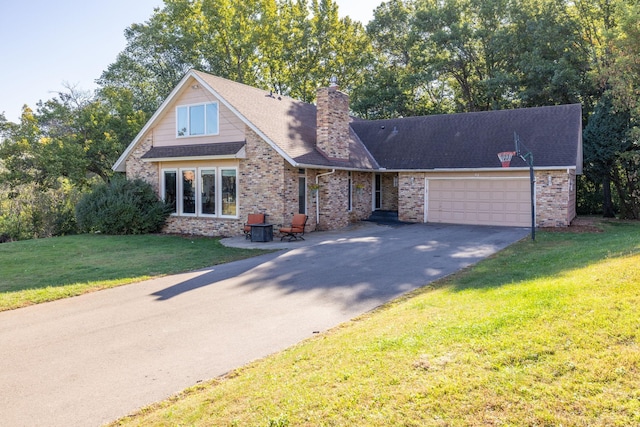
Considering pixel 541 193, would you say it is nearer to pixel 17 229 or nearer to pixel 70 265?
pixel 70 265

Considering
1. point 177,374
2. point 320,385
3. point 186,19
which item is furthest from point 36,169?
point 320,385

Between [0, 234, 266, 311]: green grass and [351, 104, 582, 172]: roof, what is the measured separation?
10.6 m

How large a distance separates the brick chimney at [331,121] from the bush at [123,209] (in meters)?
7.32

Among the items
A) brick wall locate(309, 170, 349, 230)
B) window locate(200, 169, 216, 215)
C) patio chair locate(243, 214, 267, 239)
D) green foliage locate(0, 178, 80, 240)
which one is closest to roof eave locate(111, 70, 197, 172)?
green foliage locate(0, 178, 80, 240)

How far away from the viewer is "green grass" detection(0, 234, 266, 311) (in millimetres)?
9422

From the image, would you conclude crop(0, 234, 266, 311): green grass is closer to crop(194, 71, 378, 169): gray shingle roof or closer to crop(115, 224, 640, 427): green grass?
crop(194, 71, 378, 169): gray shingle roof

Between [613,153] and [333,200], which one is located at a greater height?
[613,153]

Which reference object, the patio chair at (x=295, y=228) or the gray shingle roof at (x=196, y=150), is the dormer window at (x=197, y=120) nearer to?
the gray shingle roof at (x=196, y=150)

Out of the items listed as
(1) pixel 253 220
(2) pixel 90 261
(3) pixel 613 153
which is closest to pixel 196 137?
(1) pixel 253 220

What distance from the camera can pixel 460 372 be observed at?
4.02 meters

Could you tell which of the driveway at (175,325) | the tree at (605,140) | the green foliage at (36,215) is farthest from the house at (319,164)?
the driveway at (175,325)

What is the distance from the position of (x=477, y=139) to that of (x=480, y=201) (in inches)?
128

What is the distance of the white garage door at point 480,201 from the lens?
19.0m

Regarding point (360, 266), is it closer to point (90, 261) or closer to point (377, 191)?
point (90, 261)
